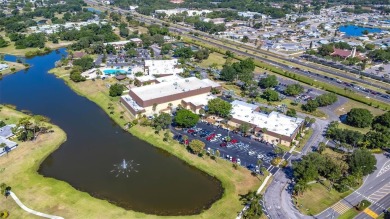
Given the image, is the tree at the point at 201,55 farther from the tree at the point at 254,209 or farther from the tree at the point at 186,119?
the tree at the point at 254,209

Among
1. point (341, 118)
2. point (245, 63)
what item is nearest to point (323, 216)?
point (341, 118)

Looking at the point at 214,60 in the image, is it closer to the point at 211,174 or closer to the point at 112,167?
the point at 211,174

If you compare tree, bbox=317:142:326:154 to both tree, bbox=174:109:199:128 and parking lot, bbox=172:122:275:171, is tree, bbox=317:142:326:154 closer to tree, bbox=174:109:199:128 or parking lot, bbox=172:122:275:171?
parking lot, bbox=172:122:275:171

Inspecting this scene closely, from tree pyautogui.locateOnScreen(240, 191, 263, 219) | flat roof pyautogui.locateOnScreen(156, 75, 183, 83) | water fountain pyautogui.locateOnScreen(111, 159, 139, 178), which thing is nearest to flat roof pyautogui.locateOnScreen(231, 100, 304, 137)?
tree pyautogui.locateOnScreen(240, 191, 263, 219)

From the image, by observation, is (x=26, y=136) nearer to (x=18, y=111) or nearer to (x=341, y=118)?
(x=18, y=111)

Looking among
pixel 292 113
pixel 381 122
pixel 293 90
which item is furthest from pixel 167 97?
pixel 381 122

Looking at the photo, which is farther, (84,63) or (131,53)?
(131,53)

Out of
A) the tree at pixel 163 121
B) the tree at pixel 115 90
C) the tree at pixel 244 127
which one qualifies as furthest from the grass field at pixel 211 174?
the tree at pixel 244 127
